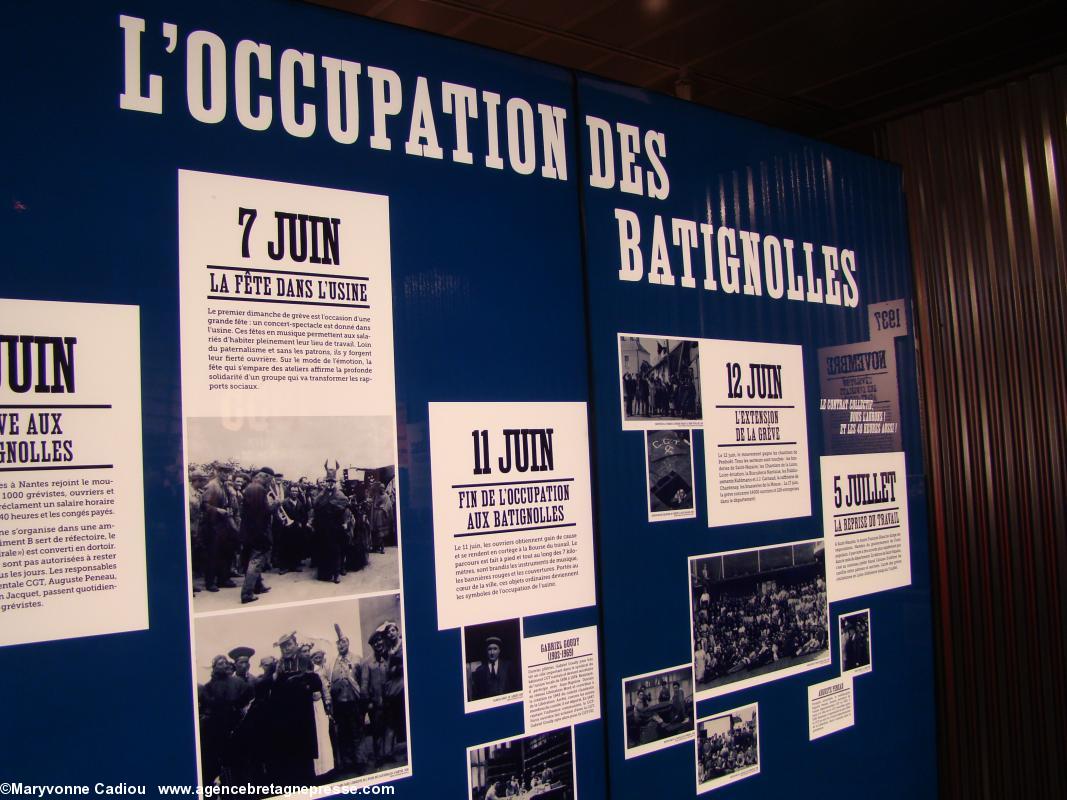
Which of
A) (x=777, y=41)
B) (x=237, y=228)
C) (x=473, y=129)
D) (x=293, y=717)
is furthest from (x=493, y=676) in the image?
(x=777, y=41)

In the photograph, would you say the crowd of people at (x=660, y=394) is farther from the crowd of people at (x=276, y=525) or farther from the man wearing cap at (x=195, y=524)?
the man wearing cap at (x=195, y=524)

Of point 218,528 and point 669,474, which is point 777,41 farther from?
point 218,528

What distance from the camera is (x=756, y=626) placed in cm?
251

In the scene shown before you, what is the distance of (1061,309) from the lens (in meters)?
2.91

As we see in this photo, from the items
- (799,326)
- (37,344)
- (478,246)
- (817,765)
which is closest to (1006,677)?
(817,765)

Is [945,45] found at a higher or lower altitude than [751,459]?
higher

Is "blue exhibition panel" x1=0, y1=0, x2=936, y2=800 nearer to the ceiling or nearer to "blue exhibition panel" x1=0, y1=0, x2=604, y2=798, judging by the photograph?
"blue exhibition panel" x1=0, y1=0, x2=604, y2=798

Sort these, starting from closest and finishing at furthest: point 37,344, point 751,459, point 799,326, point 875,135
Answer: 1. point 37,344
2. point 751,459
3. point 799,326
4. point 875,135

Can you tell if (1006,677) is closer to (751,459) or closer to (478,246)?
(751,459)

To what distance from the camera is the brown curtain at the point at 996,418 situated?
292 centimetres

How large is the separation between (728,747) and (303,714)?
1.36 meters

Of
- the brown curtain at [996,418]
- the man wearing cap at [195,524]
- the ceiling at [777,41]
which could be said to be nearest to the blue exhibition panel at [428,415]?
the man wearing cap at [195,524]

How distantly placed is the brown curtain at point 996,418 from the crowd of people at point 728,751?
1.18 metres

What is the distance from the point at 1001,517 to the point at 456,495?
2338 mm
